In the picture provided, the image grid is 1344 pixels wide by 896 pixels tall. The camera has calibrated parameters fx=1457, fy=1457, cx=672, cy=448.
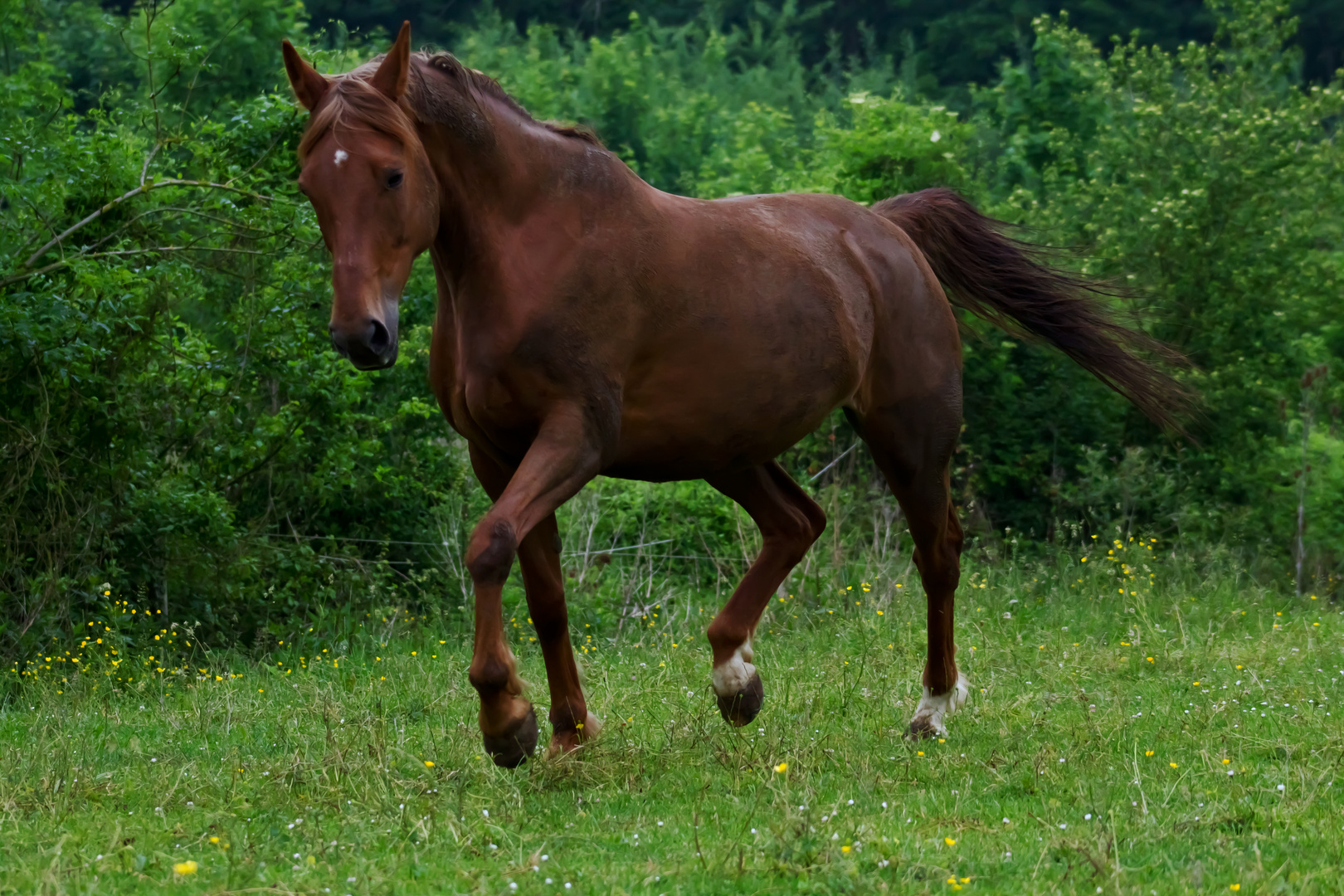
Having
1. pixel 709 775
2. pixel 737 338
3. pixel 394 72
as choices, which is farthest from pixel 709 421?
pixel 394 72

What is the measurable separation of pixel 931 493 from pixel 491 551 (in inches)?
94.8

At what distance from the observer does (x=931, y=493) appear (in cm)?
615

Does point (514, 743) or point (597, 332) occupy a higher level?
point (597, 332)

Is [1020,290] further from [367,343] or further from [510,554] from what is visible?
[367,343]

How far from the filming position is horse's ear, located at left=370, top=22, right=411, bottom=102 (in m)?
4.39

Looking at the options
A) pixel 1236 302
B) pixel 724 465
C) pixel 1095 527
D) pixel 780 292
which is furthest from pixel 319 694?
pixel 1236 302

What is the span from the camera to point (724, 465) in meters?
5.37

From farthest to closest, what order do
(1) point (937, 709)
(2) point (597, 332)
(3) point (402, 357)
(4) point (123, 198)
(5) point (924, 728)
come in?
(3) point (402, 357), (4) point (123, 198), (1) point (937, 709), (5) point (924, 728), (2) point (597, 332)

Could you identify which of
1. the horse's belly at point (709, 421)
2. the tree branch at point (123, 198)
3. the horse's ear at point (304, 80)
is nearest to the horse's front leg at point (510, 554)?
Answer: the horse's belly at point (709, 421)

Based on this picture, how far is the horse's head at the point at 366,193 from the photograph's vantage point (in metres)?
4.20

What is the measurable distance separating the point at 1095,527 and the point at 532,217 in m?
8.94

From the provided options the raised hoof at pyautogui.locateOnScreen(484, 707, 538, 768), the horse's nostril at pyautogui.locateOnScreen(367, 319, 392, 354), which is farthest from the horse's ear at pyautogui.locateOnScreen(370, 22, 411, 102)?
the raised hoof at pyautogui.locateOnScreen(484, 707, 538, 768)

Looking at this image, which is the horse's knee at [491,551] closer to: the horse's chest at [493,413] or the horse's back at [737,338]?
the horse's chest at [493,413]

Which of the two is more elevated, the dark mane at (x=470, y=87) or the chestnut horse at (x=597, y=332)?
the dark mane at (x=470, y=87)
